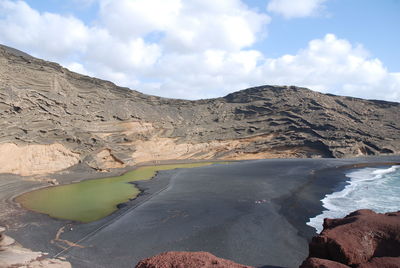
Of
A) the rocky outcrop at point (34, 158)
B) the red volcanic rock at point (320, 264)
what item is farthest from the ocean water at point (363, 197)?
the rocky outcrop at point (34, 158)

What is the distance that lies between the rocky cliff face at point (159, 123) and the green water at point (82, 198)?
4.60 metres

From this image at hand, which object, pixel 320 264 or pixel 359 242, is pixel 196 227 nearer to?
pixel 359 242

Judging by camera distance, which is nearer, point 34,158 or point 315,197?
point 315,197

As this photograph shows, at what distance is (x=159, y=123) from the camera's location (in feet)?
134

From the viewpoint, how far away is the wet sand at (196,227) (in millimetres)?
9047

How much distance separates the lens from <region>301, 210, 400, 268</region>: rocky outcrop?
5789 mm

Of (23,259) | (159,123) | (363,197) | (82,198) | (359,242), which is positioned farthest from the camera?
(159,123)

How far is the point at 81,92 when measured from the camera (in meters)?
33.5

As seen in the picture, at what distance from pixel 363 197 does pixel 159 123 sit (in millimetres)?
28257

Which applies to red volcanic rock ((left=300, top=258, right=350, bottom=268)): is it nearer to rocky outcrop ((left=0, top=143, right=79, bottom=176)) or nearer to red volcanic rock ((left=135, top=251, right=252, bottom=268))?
red volcanic rock ((left=135, top=251, right=252, bottom=268))

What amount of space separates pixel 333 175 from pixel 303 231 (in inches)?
615

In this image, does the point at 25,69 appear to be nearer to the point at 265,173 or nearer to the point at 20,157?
the point at 20,157

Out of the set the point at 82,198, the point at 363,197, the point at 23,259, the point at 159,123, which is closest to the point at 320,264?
the point at 23,259

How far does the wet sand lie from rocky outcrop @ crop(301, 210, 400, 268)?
235 centimetres
